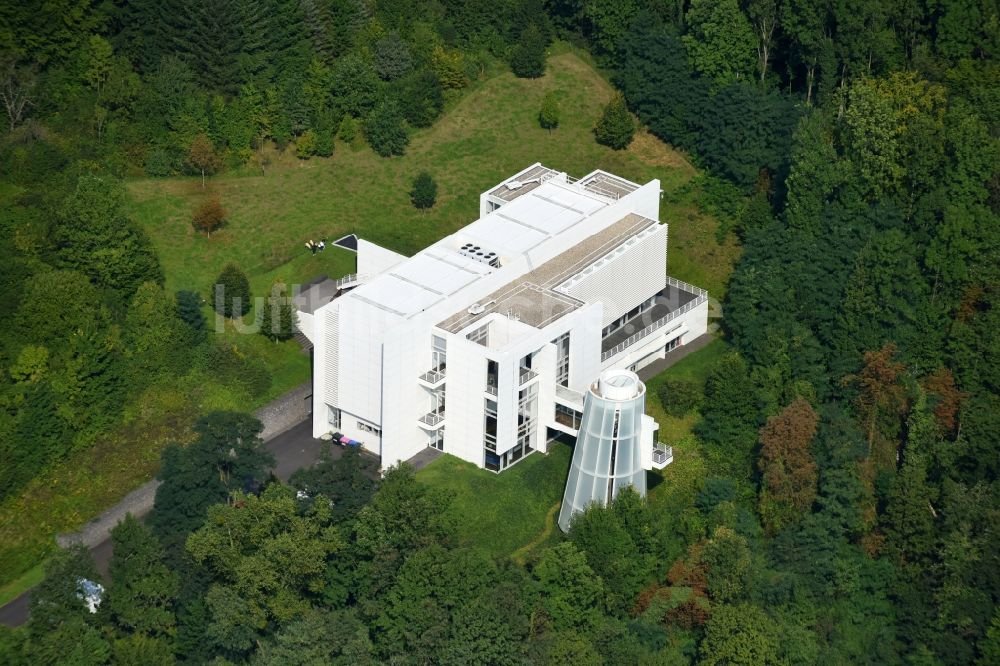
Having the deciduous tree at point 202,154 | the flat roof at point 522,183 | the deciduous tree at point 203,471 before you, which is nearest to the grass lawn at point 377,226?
the deciduous tree at point 202,154

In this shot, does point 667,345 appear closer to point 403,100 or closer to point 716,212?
point 716,212

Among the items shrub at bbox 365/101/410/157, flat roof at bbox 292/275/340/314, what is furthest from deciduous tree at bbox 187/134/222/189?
flat roof at bbox 292/275/340/314

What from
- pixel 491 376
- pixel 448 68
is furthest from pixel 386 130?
pixel 491 376

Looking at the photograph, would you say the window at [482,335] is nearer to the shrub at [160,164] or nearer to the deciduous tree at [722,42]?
the shrub at [160,164]

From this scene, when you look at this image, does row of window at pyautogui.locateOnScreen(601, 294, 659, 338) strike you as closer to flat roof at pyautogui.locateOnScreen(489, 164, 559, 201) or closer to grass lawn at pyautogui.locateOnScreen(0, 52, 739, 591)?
grass lawn at pyautogui.locateOnScreen(0, 52, 739, 591)

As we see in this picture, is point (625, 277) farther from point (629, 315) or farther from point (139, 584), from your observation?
point (139, 584)

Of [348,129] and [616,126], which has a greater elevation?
[616,126]

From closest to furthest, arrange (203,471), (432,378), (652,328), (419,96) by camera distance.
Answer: (203,471) < (432,378) < (652,328) < (419,96)

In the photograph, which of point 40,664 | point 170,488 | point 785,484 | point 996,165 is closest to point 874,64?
Result: point 996,165
